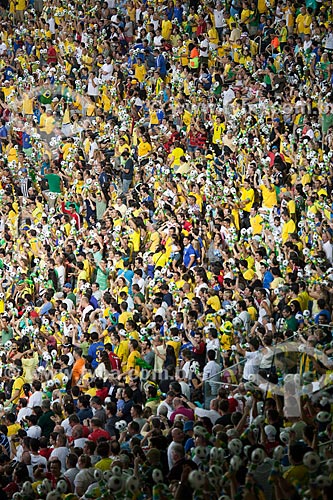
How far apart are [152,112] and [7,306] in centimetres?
585

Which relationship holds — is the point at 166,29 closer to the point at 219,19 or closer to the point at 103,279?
the point at 219,19

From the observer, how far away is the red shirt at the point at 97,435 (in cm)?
1336

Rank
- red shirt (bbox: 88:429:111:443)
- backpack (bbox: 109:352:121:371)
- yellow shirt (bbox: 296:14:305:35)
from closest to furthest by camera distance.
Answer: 1. red shirt (bbox: 88:429:111:443)
2. backpack (bbox: 109:352:121:371)
3. yellow shirt (bbox: 296:14:305:35)

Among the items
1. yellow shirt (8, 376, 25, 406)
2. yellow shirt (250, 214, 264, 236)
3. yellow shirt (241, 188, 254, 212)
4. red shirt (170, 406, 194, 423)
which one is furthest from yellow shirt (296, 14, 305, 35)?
red shirt (170, 406, 194, 423)

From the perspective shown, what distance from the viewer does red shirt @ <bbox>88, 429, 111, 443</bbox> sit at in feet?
43.8

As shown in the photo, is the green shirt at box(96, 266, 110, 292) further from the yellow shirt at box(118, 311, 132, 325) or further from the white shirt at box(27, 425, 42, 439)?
the white shirt at box(27, 425, 42, 439)

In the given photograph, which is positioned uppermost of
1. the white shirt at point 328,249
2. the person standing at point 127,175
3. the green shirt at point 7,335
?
the person standing at point 127,175

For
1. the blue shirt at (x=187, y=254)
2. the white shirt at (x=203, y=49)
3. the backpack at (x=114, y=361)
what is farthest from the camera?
the white shirt at (x=203, y=49)

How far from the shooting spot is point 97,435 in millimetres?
13398

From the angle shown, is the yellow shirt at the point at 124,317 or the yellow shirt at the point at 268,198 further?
the yellow shirt at the point at 268,198

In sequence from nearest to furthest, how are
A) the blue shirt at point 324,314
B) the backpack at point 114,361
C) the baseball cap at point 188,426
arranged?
the baseball cap at point 188,426 → the blue shirt at point 324,314 → the backpack at point 114,361

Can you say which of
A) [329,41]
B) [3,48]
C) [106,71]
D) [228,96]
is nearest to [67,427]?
[228,96]

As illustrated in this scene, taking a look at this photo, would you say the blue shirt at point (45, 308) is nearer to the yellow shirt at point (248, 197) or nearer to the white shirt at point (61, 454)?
the yellow shirt at point (248, 197)

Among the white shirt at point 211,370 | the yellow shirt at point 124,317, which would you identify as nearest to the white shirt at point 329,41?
the yellow shirt at point 124,317
